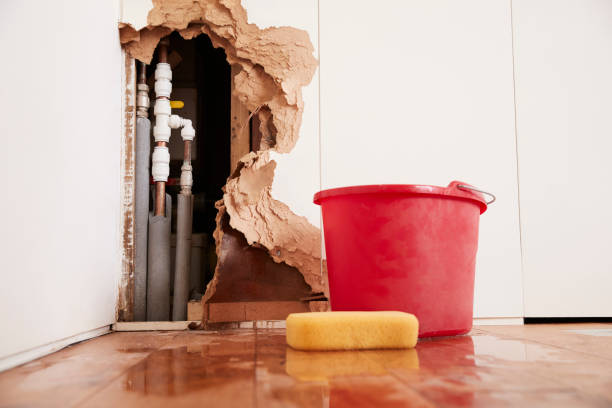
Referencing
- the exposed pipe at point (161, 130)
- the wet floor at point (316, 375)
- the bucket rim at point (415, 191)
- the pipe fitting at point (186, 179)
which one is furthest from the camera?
the pipe fitting at point (186, 179)

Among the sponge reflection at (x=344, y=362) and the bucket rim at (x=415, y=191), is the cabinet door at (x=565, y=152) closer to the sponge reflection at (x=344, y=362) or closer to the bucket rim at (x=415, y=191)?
the bucket rim at (x=415, y=191)

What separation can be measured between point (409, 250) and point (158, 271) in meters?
0.98

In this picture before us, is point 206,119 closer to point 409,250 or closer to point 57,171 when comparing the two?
point 57,171

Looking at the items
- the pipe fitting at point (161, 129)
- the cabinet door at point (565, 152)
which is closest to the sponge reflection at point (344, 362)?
the cabinet door at point (565, 152)

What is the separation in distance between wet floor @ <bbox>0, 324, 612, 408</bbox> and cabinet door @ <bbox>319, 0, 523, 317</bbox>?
60 cm

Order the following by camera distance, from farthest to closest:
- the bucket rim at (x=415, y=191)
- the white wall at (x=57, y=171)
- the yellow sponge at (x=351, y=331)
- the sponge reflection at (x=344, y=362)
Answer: the bucket rim at (x=415, y=191) → the yellow sponge at (x=351, y=331) → the white wall at (x=57, y=171) → the sponge reflection at (x=344, y=362)

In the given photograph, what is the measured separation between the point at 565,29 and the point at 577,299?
3.39 feet

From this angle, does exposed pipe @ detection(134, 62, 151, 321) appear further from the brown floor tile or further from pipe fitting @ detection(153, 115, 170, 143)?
the brown floor tile

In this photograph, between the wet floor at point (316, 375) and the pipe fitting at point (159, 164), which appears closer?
the wet floor at point (316, 375)

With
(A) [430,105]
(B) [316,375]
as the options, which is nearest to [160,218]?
(A) [430,105]

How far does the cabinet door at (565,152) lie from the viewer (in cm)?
176

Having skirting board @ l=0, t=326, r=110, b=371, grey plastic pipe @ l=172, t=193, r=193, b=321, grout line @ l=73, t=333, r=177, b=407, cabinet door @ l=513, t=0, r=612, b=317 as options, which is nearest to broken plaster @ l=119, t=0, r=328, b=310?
grey plastic pipe @ l=172, t=193, r=193, b=321

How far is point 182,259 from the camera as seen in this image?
6.07ft

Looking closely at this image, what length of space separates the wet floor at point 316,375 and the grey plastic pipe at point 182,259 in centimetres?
58
